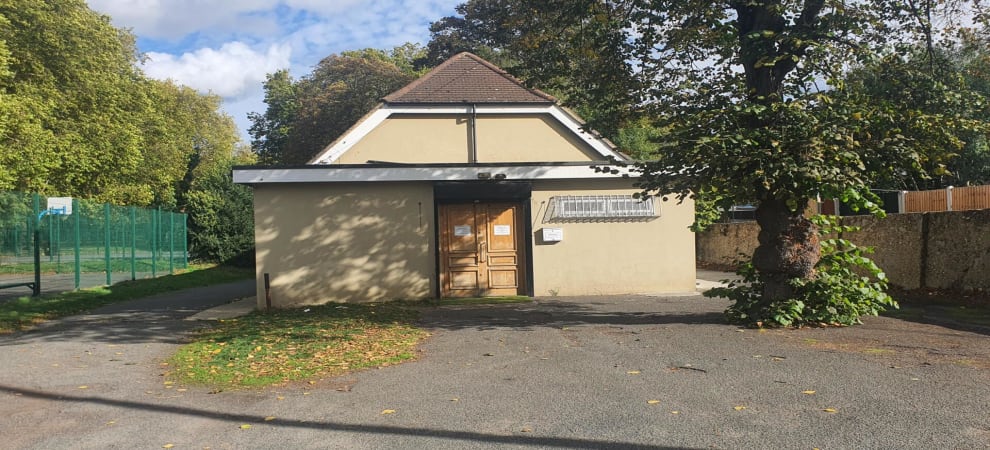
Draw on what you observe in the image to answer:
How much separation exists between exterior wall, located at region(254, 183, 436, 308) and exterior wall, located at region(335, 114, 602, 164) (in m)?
3.16

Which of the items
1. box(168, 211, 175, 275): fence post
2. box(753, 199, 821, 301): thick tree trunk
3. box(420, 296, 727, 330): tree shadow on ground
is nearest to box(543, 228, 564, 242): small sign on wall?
box(420, 296, 727, 330): tree shadow on ground

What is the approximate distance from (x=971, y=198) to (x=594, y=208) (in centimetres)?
1147

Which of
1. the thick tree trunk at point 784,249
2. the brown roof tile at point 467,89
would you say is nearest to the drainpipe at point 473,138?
the brown roof tile at point 467,89

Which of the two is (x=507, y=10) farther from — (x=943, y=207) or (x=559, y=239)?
(x=943, y=207)

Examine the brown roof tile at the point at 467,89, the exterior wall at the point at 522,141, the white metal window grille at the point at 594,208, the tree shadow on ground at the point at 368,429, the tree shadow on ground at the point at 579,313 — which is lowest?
the tree shadow on ground at the point at 368,429

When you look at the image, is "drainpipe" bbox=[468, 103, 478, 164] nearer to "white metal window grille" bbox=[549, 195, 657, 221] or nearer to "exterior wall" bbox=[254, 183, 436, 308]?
A: "exterior wall" bbox=[254, 183, 436, 308]

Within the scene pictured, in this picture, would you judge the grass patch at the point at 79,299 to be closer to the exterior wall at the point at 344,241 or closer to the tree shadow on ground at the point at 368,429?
the exterior wall at the point at 344,241

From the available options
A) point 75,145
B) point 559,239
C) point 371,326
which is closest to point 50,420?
point 371,326

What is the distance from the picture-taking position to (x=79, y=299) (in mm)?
15062

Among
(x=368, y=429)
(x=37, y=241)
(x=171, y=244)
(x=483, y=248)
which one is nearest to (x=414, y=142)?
(x=483, y=248)

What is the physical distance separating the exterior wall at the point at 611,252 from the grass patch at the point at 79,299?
8.84 meters

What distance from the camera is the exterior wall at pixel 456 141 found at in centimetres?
1739

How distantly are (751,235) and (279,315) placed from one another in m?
17.1

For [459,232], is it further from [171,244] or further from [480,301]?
[171,244]
